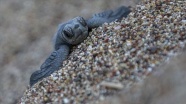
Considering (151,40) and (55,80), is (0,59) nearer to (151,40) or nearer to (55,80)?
(55,80)

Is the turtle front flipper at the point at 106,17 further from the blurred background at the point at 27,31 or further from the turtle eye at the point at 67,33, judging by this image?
the blurred background at the point at 27,31

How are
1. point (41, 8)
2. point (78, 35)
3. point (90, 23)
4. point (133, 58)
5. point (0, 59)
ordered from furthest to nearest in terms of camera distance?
point (41, 8), point (0, 59), point (90, 23), point (78, 35), point (133, 58)

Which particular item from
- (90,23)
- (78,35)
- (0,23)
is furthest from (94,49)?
(0,23)

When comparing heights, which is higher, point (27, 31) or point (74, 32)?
point (27, 31)

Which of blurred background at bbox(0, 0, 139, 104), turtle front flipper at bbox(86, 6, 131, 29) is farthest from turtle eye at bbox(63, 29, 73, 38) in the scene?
blurred background at bbox(0, 0, 139, 104)

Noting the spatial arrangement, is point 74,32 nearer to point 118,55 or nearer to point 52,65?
point 52,65

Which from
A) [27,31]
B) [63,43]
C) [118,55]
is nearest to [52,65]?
[63,43]
